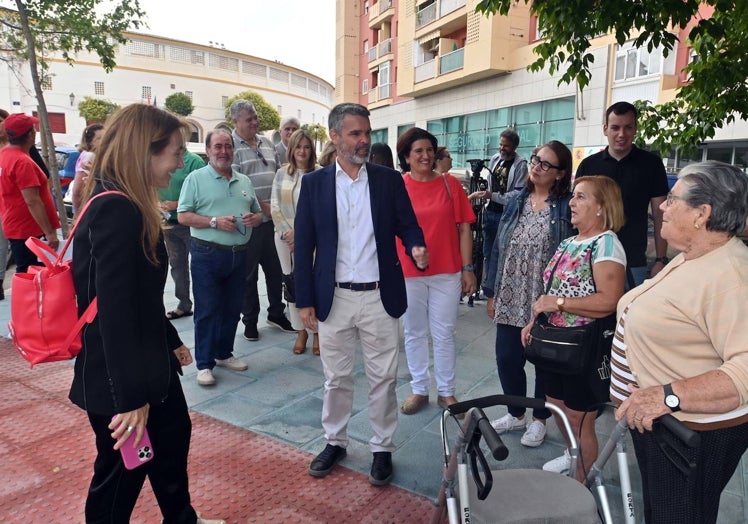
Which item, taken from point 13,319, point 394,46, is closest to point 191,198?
point 13,319

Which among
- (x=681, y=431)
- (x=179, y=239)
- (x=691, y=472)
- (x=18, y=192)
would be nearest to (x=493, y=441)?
(x=681, y=431)

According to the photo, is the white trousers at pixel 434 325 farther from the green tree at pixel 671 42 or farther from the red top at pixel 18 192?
the red top at pixel 18 192

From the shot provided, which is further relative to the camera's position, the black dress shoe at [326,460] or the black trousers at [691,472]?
the black dress shoe at [326,460]

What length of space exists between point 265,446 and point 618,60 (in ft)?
58.2

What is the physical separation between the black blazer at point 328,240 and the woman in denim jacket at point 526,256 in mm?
647

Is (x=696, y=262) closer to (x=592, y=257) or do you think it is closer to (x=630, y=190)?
(x=592, y=257)

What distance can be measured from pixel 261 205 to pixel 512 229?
272 centimetres

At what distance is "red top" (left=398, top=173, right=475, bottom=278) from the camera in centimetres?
352

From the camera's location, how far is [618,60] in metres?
16.8

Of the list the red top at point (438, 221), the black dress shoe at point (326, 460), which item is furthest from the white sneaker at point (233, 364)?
the red top at point (438, 221)

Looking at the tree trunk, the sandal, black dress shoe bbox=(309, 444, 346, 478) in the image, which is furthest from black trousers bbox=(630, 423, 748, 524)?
the tree trunk

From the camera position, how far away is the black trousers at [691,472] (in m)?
1.74

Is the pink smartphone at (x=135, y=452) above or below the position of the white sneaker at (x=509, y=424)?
above

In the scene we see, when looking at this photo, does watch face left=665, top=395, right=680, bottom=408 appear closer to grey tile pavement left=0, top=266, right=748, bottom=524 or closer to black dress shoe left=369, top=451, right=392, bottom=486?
grey tile pavement left=0, top=266, right=748, bottom=524
